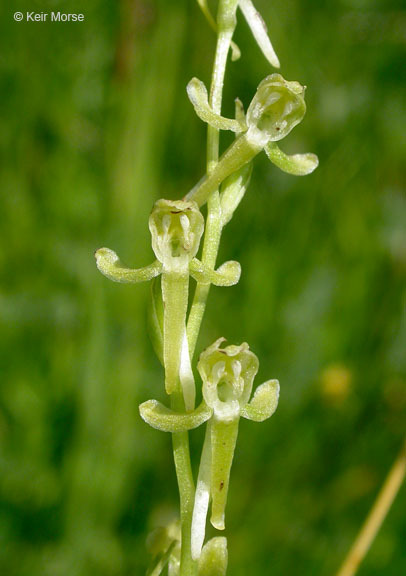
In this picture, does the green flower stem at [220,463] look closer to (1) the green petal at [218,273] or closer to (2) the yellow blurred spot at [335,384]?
(1) the green petal at [218,273]

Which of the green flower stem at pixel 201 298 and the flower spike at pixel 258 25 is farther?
the flower spike at pixel 258 25

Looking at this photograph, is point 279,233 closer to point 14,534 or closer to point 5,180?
point 5,180

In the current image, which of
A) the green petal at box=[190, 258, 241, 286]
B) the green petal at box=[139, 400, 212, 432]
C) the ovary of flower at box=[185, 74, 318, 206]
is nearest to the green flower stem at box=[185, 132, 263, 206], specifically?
the ovary of flower at box=[185, 74, 318, 206]

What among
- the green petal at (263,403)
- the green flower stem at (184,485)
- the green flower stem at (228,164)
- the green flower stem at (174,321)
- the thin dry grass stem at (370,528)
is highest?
the green flower stem at (228,164)

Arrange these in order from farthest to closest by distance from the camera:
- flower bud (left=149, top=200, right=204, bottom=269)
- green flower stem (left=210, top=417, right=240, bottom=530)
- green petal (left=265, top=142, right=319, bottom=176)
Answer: green petal (left=265, top=142, right=319, bottom=176), flower bud (left=149, top=200, right=204, bottom=269), green flower stem (left=210, top=417, right=240, bottom=530)

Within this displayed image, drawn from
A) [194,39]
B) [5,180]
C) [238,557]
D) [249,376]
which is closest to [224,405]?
[249,376]

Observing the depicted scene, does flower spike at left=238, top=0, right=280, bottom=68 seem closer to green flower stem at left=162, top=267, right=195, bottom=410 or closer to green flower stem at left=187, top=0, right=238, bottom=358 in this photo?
green flower stem at left=187, top=0, right=238, bottom=358

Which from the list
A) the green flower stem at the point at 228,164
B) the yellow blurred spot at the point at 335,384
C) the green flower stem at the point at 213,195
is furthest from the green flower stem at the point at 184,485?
the yellow blurred spot at the point at 335,384
